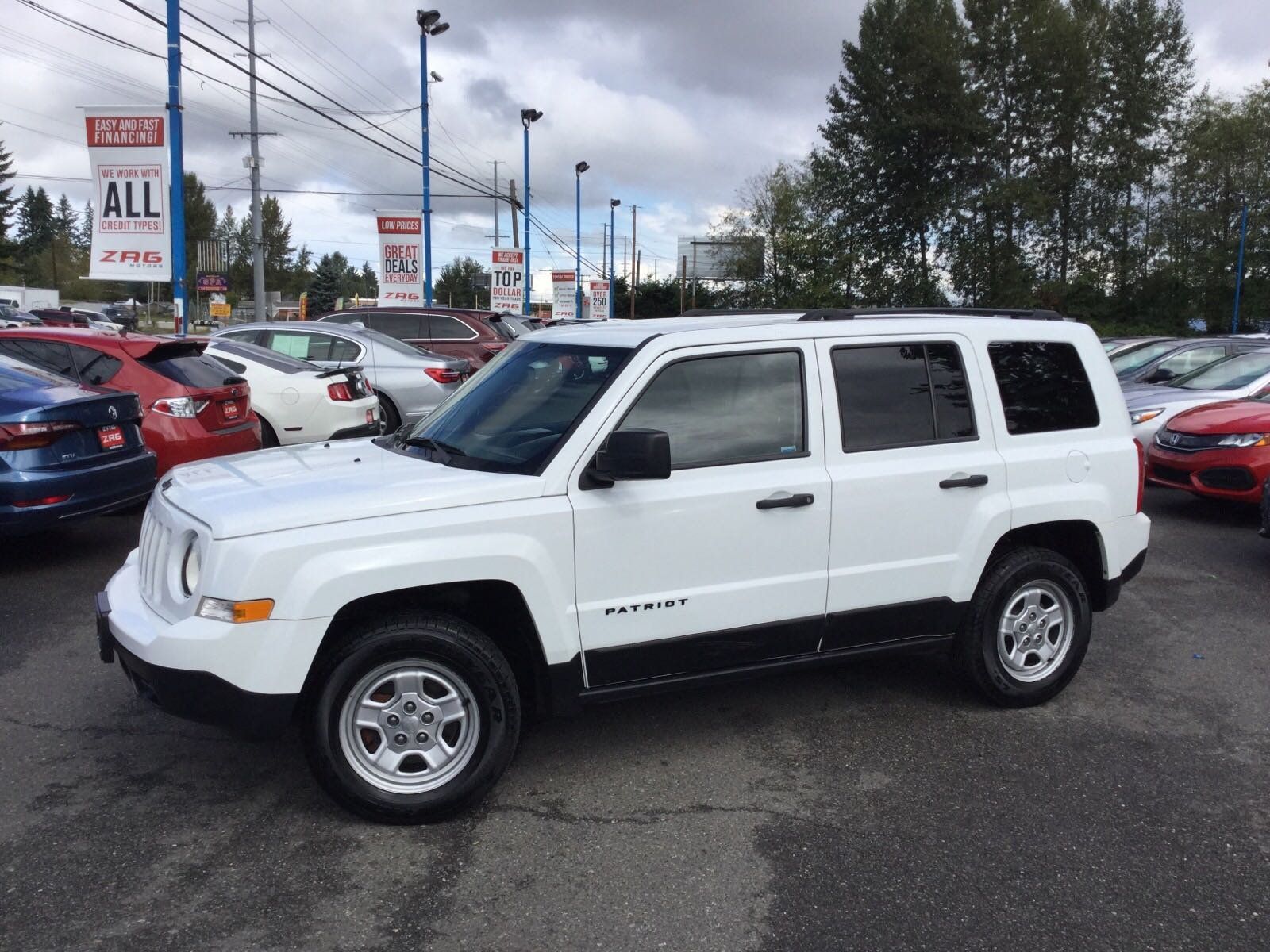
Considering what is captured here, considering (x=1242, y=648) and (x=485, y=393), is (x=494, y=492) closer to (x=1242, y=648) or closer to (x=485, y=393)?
(x=485, y=393)

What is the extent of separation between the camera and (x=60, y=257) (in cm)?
11931

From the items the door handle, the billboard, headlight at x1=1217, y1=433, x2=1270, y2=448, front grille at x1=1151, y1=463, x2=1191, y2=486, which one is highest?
the billboard

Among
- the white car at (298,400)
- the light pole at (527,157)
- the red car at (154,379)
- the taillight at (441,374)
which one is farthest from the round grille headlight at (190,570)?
the light pole at (527,157)

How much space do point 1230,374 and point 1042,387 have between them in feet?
30.0

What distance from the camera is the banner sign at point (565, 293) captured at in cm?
3840

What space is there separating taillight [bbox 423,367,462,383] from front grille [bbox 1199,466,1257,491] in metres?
8.37

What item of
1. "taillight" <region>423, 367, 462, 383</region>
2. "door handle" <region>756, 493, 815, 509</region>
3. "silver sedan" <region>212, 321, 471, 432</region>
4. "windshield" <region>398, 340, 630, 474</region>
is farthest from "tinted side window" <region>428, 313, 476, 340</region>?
"door handle" <region>756, 493, 815, 509</region>

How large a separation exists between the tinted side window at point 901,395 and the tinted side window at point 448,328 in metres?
13.6

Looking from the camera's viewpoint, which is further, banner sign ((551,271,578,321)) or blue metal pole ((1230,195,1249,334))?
blue metal pole ((1230,195,1249,334))

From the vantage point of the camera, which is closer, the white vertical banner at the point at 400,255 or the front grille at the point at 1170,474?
the front grille at the point at 1170,474

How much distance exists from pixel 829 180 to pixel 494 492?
43.9m

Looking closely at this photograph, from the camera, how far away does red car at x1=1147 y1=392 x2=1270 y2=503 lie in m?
9.45

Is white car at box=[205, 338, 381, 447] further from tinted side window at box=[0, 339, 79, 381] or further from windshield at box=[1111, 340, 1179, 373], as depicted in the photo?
windshield at box=[1111, 340, 1179, 373]

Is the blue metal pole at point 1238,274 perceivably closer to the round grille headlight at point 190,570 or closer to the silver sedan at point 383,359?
the silver sedan at point 383,359
